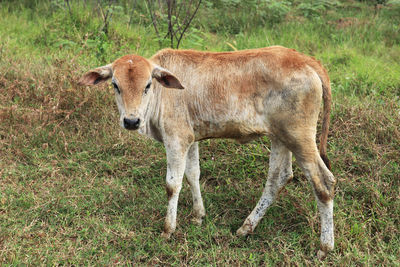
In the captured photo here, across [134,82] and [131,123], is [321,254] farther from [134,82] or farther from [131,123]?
[134,82]

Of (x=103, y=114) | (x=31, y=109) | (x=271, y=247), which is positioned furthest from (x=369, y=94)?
(x=31, y=109)

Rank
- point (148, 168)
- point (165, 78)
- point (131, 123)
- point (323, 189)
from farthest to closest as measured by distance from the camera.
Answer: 1. point (148, 168)
2. point (165, 78)
3. point (323, 189)
4. point (131, 123)

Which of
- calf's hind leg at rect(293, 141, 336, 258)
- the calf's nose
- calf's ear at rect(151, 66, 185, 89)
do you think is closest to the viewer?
the calf's nose

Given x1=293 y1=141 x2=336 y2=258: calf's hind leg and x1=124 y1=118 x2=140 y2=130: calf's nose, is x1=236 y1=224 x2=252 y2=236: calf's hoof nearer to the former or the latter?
x1=293 y1=141 x2=336 y2=258: calf's hind leg

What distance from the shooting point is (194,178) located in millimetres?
4629

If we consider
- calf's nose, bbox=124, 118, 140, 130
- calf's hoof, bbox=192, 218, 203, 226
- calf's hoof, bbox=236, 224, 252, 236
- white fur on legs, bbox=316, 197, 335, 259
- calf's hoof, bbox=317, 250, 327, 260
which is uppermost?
calf's nose, bbox=124, 118, 140, 130

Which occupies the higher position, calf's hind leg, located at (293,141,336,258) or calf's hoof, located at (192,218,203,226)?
calf's hind leg, located at (293,141,336,258)

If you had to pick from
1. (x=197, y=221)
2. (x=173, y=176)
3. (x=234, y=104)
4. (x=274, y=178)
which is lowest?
(x=197, y=221)

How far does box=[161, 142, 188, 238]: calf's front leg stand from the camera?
4.20m

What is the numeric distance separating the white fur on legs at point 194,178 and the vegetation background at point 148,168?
0.12m

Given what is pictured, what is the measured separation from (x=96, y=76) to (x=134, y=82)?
0.49 m

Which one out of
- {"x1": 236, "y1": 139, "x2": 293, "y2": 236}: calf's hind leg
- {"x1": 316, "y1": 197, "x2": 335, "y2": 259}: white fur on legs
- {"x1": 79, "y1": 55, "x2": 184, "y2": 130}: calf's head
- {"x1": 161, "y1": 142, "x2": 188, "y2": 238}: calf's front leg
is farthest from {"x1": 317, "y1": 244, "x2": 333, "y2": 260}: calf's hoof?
{"x1": 79, "y1": 55, "x2": 184, "y2": 130}: calf's head

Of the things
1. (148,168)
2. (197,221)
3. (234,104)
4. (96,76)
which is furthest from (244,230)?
(96,76)

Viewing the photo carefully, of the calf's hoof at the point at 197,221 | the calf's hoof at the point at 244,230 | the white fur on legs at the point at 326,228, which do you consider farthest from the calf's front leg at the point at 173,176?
the white fur on legs at the point at 326,228
